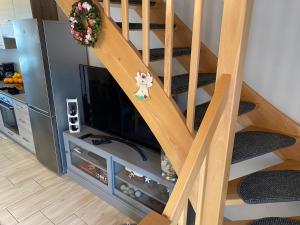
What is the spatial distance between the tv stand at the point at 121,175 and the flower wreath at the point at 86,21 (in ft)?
3.54

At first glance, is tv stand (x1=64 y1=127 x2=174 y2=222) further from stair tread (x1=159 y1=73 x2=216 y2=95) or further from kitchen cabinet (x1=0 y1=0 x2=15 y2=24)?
kitchen cabinet (x1=0 y1=0 x2=15 y2=24)

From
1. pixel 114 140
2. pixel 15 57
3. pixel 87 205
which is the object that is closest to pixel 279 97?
pixel 114 140

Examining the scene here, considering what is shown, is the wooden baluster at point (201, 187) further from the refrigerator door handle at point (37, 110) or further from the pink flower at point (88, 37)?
the refrigerator door handle at point (37, 110)

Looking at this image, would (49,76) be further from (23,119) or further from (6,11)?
(6,11)

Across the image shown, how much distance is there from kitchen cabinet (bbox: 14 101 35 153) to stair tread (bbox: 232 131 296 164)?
2642 mm

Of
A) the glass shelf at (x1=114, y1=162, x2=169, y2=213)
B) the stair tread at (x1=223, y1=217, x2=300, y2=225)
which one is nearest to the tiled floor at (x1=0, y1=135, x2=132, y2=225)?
the glass shelf at (x1=114, y1=162, x2=169, y2=213)

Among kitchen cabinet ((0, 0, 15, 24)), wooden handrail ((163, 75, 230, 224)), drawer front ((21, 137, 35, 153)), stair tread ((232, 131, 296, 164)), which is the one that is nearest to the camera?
wooden handrail ((163, 75, 230, 224))

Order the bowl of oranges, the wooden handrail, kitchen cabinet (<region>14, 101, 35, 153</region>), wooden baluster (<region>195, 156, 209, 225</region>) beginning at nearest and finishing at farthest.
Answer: the wooden handrail < wooden baluster (<region>195, 156, 209, 225</region>) < kitchen cabinet (<region>14, 101, 35, 153</region>) < the bowl of oranges

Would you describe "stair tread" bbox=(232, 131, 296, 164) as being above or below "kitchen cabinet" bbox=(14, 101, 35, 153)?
above

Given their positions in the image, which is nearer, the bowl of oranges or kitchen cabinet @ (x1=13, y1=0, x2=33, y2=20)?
kitchen cabinet @ (x1=13, y1=0, x2=33, y2=20)

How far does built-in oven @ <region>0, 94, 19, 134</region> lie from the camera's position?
11.0 ft

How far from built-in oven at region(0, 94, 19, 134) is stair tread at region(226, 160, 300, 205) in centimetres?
315

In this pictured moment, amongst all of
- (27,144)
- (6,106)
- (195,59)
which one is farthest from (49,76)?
(195,59)

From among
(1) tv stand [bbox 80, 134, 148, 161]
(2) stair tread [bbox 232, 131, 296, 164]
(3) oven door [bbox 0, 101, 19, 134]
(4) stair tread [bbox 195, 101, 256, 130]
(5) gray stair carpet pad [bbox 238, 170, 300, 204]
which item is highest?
(4) stair tread [bbox 195, 101, 256, 130]
